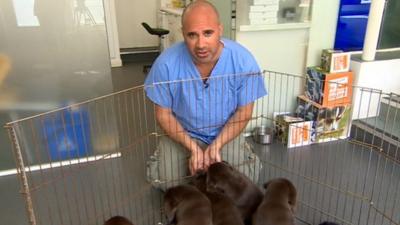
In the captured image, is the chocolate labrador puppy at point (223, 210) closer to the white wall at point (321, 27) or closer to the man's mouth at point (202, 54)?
the man's mouth at point (202, 54)

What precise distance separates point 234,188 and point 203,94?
0.47 m

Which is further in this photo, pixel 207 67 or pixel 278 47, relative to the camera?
pixel 278 47

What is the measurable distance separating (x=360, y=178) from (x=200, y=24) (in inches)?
51.3

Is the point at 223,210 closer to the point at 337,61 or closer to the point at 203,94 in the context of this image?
the point at 203,94

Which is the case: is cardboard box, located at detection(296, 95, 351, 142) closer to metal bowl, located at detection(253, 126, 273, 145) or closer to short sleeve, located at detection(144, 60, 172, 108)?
metal bowl, located at detection(253, 126, 273, 145)

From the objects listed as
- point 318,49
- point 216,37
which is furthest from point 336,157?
point 216,37

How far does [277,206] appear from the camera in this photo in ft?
4.20

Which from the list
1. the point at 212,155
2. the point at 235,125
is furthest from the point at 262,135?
the point at 212,155

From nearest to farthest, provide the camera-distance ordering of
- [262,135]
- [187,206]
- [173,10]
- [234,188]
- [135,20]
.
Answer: [187,206] < [234,188] < [262,135] < [173,10] < [135,20]

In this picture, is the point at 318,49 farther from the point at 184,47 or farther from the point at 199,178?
the point at 199,178

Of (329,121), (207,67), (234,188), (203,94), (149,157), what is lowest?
(149,157)

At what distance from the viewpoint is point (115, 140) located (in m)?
2.38

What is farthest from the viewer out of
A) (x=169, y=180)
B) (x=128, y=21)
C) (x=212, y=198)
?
(x=128, y=21)

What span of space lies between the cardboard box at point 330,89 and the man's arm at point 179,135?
3.68 feet
